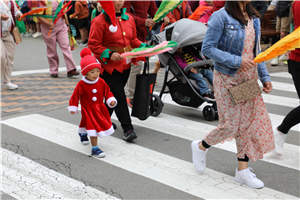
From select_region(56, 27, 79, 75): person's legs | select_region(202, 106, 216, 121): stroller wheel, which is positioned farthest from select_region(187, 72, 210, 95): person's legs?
select_region(56, 27, 79, 75): person's legs

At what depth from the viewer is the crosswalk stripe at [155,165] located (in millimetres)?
3488

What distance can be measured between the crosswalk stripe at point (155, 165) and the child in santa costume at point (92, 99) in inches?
14.0

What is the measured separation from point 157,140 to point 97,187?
153 centimetres

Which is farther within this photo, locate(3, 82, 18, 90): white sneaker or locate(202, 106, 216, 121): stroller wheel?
locate(3, 82, 18, 90): white sneaker

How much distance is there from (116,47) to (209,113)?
1.99 meters

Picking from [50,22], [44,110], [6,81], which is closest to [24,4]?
[50,22]

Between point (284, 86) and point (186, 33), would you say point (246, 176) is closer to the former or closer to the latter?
point (186, 33)

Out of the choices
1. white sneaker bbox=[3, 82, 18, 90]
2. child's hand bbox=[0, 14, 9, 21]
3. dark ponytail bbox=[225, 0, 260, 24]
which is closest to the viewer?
dark ponytail bbox=[225, 0, 260, 24]

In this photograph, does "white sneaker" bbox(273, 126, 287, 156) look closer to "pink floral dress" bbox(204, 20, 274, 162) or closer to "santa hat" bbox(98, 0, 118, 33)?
"pink floral dress" bbox(204, 20, 274, 162)

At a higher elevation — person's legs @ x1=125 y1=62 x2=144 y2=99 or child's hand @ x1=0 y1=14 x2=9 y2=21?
child's hand @ x1=0 y1=14 x2=9 y2=21

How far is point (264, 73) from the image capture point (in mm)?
3572

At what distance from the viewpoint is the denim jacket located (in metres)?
3.31

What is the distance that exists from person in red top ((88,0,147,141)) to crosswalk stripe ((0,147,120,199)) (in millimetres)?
1269

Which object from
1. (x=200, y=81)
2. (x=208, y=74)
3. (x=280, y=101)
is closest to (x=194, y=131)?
(x=200, y=81)
